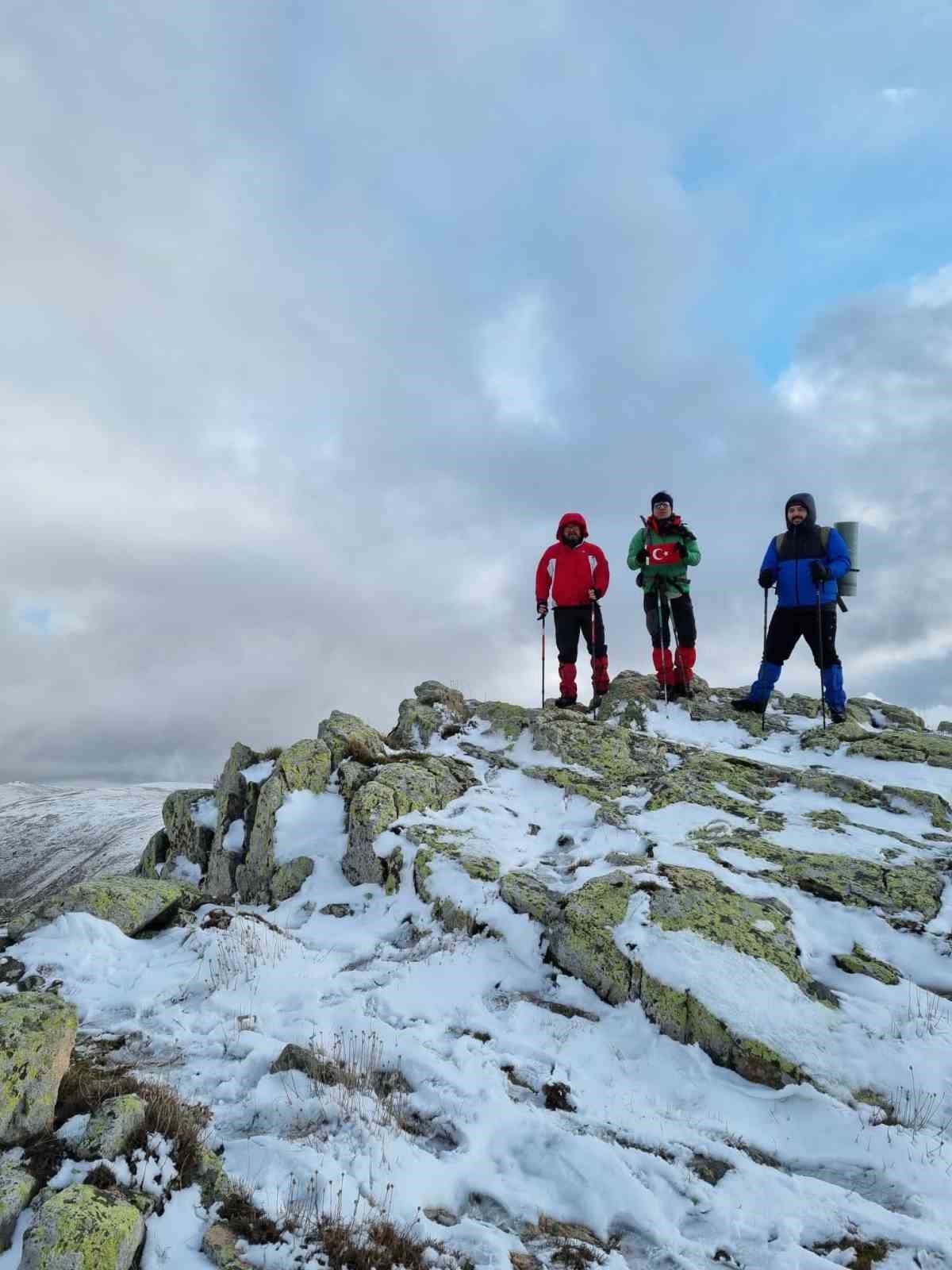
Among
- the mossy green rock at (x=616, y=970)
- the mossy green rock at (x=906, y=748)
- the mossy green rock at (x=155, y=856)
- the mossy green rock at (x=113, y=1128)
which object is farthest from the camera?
the mossy green rock at (x=155, y=856)

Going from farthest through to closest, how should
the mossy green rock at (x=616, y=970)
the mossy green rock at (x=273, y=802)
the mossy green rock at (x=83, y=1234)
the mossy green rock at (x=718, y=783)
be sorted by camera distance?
the mossy green rock at (x=718, y=783), the mossy green rock at (x=273, y=802), the mossy green rock at (x=616, y=970), the mossy green rock at (x=83, y=1234)

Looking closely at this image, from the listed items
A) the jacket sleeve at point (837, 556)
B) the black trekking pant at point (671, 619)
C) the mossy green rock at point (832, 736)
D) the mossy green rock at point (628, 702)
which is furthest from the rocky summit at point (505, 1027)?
the black trekking pant at point (671, 619)

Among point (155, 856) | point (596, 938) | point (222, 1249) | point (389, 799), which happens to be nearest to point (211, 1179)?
point (222, 1249)

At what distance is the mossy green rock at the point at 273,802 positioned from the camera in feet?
41.3

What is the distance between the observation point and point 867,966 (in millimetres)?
8102

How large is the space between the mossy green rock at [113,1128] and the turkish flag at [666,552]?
15144mm

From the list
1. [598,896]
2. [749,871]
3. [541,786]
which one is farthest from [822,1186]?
[541,786]

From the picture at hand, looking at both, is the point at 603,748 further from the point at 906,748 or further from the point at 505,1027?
the point at 505,1027

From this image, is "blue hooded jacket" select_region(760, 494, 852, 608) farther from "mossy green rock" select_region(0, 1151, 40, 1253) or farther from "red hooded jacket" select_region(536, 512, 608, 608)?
"mossy green rock" select_region(0, 1151, 40, 1253)

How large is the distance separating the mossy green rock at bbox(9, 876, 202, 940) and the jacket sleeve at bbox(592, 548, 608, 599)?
11.5 meters

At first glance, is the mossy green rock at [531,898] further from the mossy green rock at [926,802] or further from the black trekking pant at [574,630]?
the black trekking pant at [574,630]

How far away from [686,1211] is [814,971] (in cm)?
393

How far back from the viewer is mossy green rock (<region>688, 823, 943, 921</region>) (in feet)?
30.6

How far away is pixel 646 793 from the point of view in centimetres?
1331
